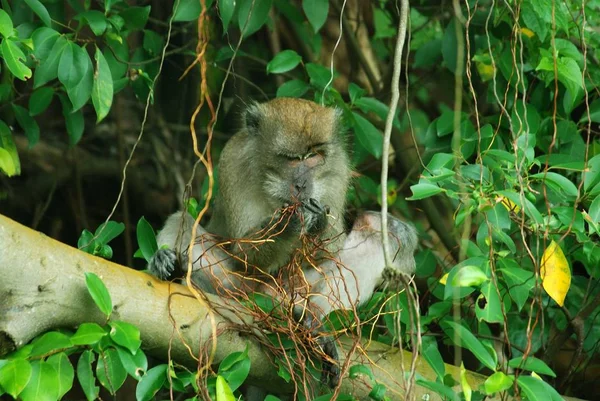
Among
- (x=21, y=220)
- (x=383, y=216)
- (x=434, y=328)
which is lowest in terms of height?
(x=21, y=220)

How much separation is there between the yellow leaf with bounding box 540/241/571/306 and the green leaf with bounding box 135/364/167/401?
5.97 feet

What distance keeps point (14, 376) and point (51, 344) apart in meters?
0.23

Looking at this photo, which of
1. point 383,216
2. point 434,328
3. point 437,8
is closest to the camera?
point 383,216

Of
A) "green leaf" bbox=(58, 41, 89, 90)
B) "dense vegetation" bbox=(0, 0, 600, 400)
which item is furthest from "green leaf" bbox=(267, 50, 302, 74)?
"green leaf" bbox=(58, 41, 89, 90)

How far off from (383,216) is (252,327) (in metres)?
1.33

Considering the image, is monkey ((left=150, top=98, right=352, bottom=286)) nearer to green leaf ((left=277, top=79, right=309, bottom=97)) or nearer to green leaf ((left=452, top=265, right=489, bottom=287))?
green leaf ((left=277, top=79, right=309, bottom=97))

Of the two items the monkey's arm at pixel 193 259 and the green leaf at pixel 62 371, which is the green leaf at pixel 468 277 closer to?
the monkey's arm at pixel 193 259

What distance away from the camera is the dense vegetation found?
3971 mm

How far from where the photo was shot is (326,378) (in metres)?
4.59

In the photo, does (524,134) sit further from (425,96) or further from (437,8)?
(425,96)

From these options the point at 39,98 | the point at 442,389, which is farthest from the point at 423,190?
the point at 39,98

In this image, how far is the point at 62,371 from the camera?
3.78 metres

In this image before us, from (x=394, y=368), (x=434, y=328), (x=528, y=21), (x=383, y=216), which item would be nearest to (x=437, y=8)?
(x=528, y=21)

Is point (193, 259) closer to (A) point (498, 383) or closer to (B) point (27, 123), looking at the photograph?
(B) point (27, 123)
